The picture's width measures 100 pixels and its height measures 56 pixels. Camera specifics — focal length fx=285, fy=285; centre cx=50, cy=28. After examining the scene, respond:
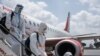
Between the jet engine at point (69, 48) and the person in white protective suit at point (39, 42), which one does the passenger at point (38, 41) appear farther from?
the jet engine at point (69, 48)

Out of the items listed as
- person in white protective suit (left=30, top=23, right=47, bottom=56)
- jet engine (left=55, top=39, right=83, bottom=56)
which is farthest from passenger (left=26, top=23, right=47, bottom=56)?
jet engine (left=55, top=39, right=83, bottom=56)

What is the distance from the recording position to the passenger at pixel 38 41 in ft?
21.6

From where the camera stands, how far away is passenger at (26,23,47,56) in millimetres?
6570

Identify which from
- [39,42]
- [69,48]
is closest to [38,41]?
[39,42]

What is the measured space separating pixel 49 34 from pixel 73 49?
721 centimetres

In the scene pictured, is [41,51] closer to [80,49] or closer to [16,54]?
[16,54]

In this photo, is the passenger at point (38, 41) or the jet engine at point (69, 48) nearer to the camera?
the passenger at point (38, 41)

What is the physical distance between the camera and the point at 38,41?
676 cm

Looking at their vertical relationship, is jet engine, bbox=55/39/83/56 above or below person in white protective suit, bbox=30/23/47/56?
below

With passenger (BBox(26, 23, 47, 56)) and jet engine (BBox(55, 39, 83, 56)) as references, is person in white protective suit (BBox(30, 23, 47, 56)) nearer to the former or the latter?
passenger (BBox(26, 23, 47, 56))

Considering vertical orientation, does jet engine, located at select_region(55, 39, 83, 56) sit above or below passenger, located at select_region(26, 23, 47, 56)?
below

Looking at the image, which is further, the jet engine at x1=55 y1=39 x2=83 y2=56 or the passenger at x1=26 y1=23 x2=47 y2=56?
the jet engine at x1=55 y1=39 x2=83 y2=56

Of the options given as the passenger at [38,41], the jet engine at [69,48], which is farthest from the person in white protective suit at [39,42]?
the jet engine at [69,48]

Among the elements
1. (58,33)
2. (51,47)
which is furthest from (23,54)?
(58,33)
